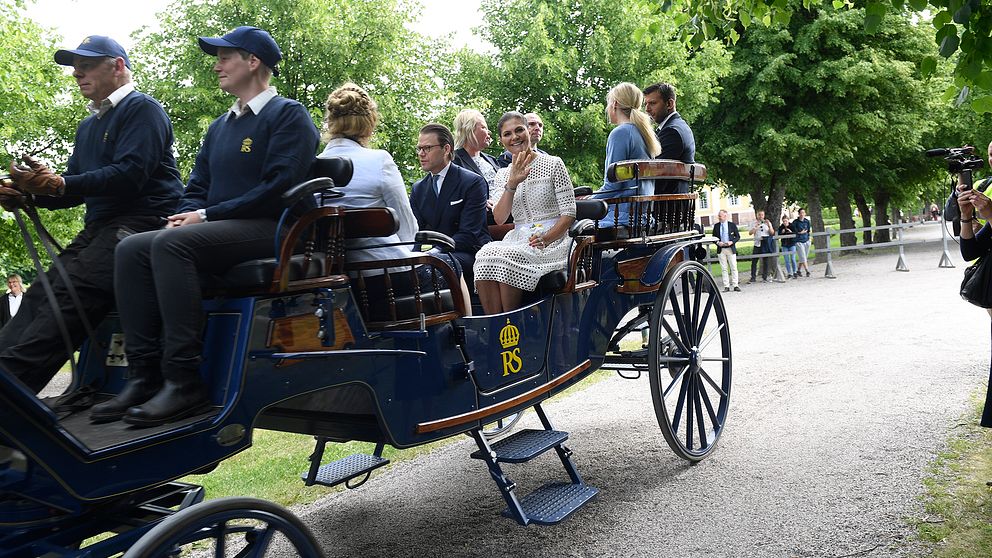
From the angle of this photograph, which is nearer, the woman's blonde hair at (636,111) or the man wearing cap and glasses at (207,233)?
the man wearing cap and glasses at (207,233)

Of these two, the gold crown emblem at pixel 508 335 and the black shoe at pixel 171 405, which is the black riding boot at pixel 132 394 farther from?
the gold crown emblem at pixel 508 335

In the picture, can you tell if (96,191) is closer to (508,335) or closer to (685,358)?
(508,335)

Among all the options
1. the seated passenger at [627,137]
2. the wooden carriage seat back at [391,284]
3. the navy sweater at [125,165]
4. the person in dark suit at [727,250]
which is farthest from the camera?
the person in dark suit at [727,250]

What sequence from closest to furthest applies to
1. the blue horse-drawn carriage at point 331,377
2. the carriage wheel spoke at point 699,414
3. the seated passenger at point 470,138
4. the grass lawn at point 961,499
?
the blue horse-drawn carriage at point 331,377 → the grass lawn at point 961,499 → the carriage wheel spoke at point 699,414 → the seated passenger at point 470,138

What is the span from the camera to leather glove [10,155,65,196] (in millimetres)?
2826

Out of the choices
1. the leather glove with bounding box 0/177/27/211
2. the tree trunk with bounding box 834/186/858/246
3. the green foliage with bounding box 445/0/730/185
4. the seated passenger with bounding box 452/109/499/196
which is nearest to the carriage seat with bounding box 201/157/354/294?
the leather glove with bounding box 0/177/27/211

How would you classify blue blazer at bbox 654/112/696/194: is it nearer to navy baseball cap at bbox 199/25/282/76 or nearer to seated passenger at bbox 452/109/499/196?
seated passenger at bbox 452/109/499/196

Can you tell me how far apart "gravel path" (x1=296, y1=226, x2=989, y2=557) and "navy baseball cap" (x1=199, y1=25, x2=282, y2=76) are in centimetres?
250

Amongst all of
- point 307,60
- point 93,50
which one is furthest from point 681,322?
point 307,60

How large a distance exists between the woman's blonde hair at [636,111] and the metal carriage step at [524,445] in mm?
2259

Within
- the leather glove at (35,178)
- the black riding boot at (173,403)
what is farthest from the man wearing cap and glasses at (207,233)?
the leather glove at (35,178)

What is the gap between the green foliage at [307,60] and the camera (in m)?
15.0

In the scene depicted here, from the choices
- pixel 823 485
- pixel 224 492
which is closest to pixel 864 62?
pixel 823 485

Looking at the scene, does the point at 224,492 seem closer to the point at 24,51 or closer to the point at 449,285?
the point at 449,285
